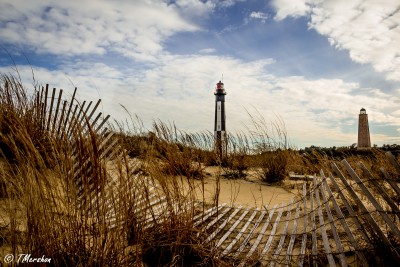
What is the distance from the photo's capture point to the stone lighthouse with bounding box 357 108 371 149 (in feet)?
37.6

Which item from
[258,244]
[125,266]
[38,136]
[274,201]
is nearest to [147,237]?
[125,266]

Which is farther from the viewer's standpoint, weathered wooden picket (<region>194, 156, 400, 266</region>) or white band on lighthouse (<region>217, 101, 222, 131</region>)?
white band on lighthouse (<region>217, 101, 222, 131</region>)

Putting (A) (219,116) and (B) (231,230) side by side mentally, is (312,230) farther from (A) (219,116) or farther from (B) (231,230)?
(A) (219,116)

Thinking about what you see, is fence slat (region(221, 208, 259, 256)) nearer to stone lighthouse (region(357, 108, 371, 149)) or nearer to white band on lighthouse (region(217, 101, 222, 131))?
white band on lighthouse (region(217, 101, 222, 131))

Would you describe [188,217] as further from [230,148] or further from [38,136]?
[230,148]

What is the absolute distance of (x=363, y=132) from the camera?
38.0 feet

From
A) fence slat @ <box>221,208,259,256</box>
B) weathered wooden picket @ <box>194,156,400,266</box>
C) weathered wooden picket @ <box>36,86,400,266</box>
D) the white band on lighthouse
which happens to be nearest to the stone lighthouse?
the white band on lighthouse

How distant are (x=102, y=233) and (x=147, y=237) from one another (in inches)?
26.1

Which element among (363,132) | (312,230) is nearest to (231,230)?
(312,230)

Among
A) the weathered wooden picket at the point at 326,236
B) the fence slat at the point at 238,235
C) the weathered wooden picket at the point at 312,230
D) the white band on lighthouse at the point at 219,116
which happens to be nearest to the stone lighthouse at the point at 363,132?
the white band on lighthouse at the point at 219,116

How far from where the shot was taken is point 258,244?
2.49 meters

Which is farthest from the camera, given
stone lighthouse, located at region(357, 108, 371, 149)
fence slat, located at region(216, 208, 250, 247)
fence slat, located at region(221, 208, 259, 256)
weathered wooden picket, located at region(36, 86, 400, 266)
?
stone lighthouse, located at region(357, 108, 371, 149)

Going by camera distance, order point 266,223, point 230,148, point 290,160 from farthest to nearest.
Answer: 1. point 230,148
2. point 290,160
3. point 266,223

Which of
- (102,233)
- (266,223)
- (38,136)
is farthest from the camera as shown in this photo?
(38,136)
